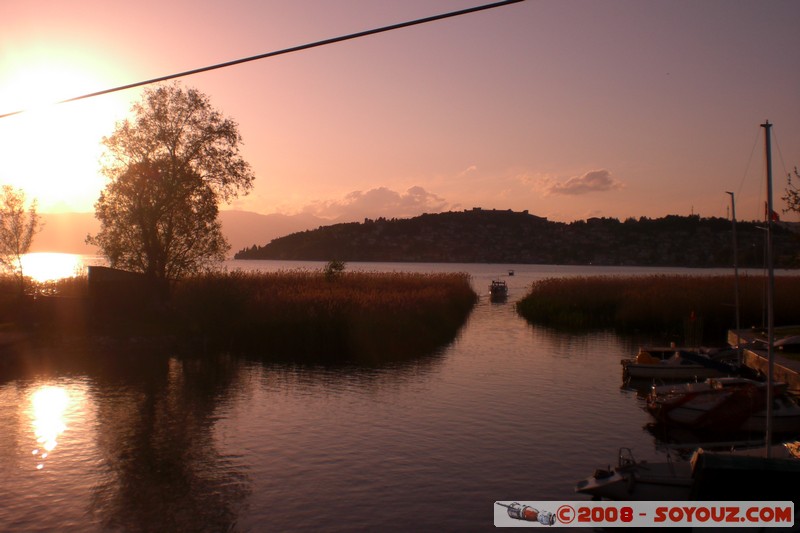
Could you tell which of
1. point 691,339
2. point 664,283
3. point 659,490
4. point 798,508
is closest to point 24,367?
point 659,490

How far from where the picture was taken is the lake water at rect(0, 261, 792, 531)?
15766mm

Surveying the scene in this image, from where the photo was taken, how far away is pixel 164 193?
157 ft

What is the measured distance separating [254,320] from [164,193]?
11.2 metres

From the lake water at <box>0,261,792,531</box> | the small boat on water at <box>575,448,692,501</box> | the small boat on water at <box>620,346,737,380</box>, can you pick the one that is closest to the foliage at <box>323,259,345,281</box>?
the lake water at <box>0,261,792,531</box>

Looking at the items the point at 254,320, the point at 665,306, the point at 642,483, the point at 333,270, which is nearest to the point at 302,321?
the point at 254,320

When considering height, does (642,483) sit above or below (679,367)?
below

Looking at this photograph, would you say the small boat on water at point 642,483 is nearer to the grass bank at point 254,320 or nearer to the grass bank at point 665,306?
the grass bank at point 254,320

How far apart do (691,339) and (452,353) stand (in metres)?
17.3

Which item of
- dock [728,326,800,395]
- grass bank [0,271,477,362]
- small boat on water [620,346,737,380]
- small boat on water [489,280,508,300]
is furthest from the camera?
small boat on water [489,280,508,300]

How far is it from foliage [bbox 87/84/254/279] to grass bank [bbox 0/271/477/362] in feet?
9.03

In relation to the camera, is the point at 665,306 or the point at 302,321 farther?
the point at 665,306

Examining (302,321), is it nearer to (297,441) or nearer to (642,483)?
(297,441)

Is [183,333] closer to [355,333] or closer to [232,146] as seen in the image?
[355,333]

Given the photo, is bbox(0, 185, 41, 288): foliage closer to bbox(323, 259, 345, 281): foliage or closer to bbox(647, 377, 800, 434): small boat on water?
bbox(323, 259, 345, 281): foliage
